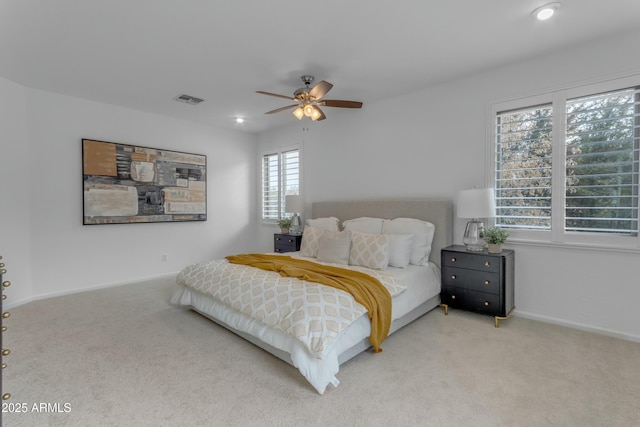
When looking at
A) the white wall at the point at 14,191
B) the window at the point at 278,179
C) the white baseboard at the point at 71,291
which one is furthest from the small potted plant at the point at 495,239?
the white wall at the point at 14,191

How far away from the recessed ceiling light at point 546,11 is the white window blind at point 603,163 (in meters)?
1.04

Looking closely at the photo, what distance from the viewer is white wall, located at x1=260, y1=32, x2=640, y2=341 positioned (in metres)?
2.97

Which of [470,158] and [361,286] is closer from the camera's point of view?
[361,286]

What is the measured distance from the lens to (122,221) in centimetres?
485

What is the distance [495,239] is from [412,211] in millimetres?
1074

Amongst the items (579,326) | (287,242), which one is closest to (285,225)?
(287,242)

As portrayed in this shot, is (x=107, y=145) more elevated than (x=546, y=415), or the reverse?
(x=107, y=145)

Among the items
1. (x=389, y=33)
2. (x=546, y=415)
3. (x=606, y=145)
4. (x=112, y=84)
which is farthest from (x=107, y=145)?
(x=606, y=145)

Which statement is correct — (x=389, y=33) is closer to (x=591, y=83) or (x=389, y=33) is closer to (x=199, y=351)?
(x=591, y=83)

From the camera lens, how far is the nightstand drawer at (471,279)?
3.21 m

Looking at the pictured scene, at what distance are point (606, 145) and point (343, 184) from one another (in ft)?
10.4

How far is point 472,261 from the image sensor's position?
3.34 m

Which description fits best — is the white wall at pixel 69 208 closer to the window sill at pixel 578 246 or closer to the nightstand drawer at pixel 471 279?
the nightstand drawer at pixel 471 279

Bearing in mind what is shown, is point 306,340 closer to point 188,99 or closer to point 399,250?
point 399,250
